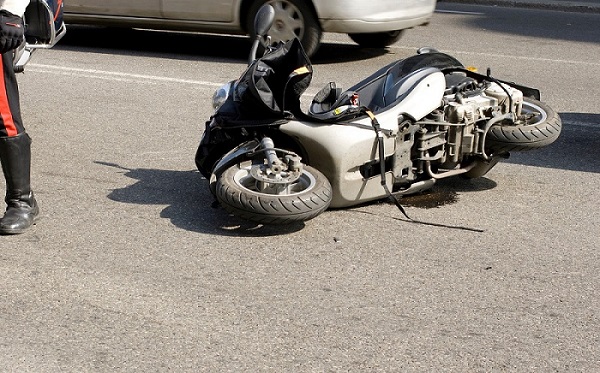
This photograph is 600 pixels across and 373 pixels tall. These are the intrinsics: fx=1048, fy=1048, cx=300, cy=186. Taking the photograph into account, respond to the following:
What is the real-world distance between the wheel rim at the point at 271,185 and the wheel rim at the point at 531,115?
153cm

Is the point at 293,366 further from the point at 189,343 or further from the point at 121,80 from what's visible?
the point at 121,80

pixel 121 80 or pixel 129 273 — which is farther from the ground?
pixel 129 273

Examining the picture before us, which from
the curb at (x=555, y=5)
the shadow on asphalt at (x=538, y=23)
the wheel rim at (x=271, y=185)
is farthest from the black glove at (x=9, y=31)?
the curb at (x=555, y=5)

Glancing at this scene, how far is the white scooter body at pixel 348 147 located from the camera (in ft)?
17.3

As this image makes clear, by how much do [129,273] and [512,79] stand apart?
19.4 feet

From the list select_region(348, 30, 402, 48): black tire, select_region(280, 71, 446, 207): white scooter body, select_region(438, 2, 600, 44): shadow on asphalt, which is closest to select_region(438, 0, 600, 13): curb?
select_region(438, 2, 600, 44): shadow on asphalt

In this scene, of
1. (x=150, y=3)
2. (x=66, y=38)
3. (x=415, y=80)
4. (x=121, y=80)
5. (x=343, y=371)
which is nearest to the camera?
(x=343, y=371)

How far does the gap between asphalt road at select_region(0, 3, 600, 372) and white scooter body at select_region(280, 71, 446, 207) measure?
6.2 inches

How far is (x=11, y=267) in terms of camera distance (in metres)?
4.64

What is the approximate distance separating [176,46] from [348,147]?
6244 mm

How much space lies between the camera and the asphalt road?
387 centimetres

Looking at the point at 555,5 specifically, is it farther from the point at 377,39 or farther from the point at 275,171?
the point at 275,171

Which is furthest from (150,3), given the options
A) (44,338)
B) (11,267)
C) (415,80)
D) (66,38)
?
(44,338)

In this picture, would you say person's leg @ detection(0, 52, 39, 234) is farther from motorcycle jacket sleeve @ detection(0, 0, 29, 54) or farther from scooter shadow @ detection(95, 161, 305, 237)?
scooter shadow @ detection(95, 161, 305, 237)
